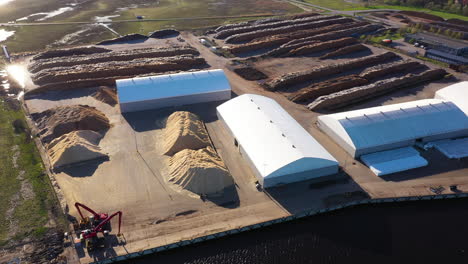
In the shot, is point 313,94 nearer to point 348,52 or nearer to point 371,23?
point 348,52

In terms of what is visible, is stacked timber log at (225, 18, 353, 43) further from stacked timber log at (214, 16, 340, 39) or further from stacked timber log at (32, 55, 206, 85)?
stacked timber log at (32, 55, 206, 85)

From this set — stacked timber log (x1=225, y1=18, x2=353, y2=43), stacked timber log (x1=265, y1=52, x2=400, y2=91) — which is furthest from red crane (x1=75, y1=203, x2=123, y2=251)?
stacked timber log (x1=225, y1=18, x2=353, y2=43)

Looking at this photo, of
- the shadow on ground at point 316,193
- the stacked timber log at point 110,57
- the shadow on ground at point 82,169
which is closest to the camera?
the shadow on ground at point 316,193

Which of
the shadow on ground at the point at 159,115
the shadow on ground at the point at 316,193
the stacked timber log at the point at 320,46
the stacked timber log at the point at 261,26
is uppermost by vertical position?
the stacked timber log at the point at 261,26

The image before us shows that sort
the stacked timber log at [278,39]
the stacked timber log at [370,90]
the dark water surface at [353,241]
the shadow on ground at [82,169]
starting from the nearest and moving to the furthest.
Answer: the dark water surface at [353,241] < the shadow on ground at [82,169] < the stacked timber log at [370,90] < the stacked timber log at [278,39]

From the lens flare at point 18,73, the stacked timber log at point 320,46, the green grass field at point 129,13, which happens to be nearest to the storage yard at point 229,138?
the lens flare at point 18,73

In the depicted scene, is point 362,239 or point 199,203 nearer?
point 362,239

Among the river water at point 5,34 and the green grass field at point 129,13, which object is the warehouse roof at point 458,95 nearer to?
the green grass field at point 129,13

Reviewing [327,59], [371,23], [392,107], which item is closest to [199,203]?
[392,107]
